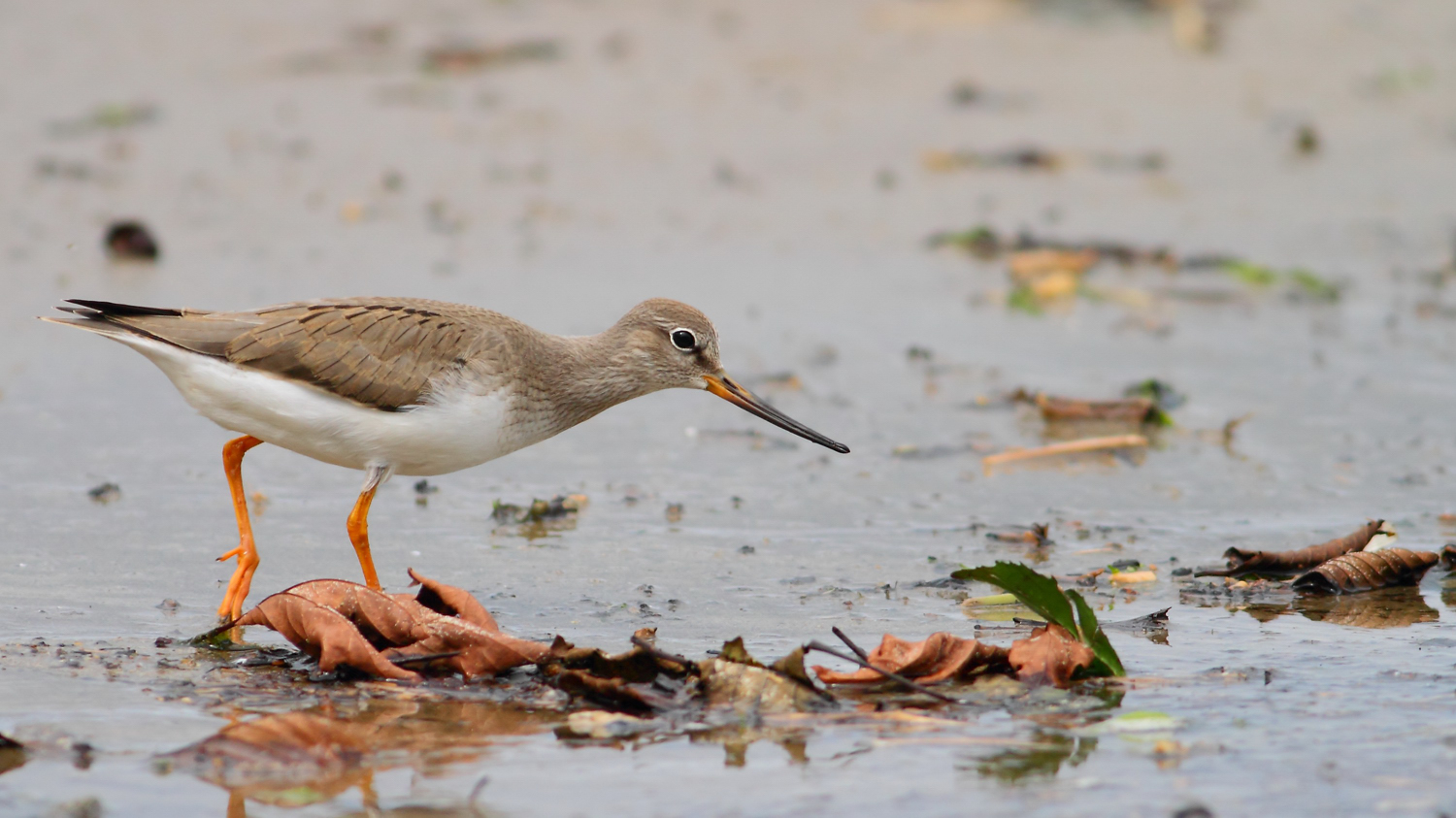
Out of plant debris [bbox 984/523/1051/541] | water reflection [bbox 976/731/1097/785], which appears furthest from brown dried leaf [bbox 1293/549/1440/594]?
water reflection [bbox 976/731/1097/785]

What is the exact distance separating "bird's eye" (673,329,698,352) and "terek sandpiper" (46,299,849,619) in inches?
27.4

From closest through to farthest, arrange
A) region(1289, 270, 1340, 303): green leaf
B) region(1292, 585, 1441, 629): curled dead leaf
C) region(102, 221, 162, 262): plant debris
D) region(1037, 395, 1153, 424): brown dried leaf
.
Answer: region(1292, 585, 1441, 629): curled dead leaf
region(1037, 395, 1153, 424): brown dried leaf
region(102, 221, 162, 262): plant debris
region(1289, 270, 1340, 303): green leaf

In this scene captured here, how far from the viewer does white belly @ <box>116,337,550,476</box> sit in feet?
20.2

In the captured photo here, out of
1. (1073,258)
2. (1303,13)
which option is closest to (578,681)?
(1073,258)

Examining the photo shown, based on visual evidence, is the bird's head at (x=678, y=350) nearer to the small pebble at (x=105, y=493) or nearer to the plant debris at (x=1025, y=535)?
the plant debris at (x=1025, y=535)

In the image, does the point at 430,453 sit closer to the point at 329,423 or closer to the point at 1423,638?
the point at 329,423

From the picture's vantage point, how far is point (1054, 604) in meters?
5.36

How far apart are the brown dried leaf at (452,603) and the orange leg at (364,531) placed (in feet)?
1.82

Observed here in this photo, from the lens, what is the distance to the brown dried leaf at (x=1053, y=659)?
5.31 meters

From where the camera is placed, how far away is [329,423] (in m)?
6.23

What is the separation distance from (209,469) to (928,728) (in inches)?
172

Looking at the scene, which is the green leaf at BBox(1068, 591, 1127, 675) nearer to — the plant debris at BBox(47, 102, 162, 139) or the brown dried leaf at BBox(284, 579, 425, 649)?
the brown dried leaf at BBox(284, 579, 425, 649)

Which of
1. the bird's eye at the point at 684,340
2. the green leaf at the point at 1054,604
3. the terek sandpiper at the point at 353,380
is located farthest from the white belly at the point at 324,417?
the green leaf at the point at 1054,604

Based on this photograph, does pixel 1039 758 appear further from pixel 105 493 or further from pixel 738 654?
pixel 105 493
